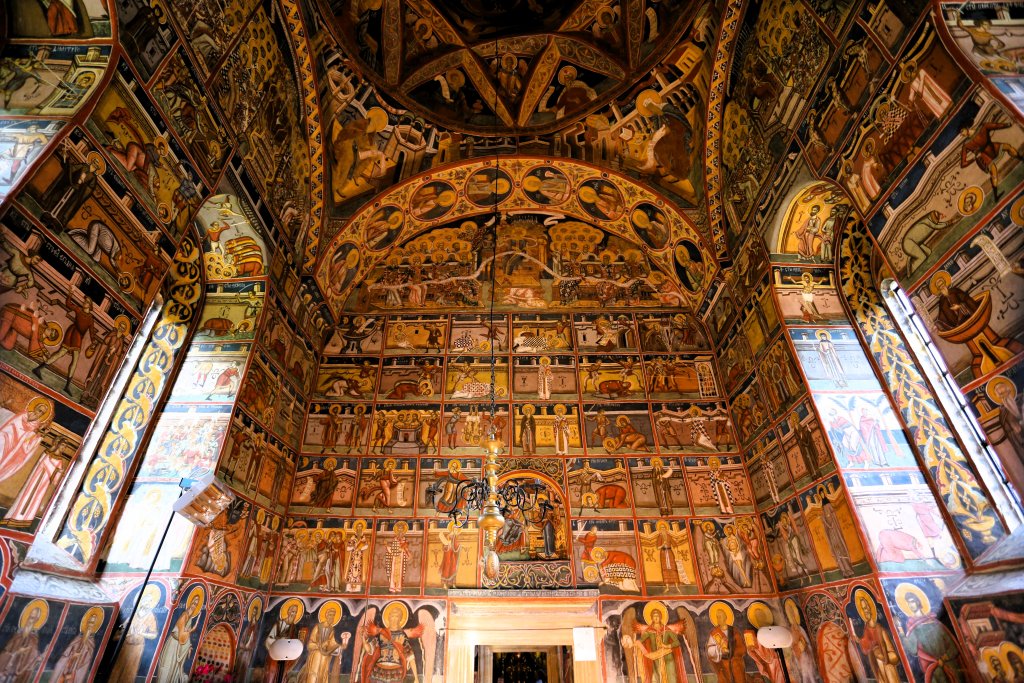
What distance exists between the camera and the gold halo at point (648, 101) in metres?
10.0

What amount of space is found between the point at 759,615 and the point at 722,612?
59 centimetres

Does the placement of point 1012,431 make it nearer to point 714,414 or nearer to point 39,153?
point 714,414

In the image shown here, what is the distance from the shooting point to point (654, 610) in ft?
27.9

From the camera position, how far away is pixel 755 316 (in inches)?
366

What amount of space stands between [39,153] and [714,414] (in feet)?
35.7

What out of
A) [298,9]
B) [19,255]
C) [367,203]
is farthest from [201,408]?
[298,9]

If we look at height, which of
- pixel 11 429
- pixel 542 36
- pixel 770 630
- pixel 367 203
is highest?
pixel 542 36

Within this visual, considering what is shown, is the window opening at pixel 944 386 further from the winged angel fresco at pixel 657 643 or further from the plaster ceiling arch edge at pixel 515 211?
the winged angel fresco at pixel 657 643

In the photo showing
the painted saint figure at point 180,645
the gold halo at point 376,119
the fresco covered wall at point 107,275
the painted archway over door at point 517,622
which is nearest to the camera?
the fresco covered wall at point 107,275

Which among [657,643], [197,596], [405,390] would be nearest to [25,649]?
[197,596]

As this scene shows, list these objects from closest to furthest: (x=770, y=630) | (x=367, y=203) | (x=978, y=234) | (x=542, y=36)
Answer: (x=978, y=234) < (x=770, y=630) < (x=542, y=36) < (x=367, y=203)

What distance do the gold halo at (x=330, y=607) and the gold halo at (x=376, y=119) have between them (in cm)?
897

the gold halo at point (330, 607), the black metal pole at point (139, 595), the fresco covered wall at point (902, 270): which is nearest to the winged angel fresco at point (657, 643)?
the fresco covered wall at point (902, 270)

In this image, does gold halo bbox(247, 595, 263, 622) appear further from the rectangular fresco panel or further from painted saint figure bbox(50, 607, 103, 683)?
the rectangular fresco panel
